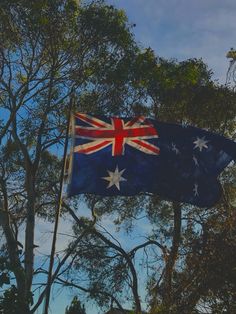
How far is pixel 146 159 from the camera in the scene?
37.7 ft

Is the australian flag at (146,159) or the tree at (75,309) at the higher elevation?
the tree at (75,309)

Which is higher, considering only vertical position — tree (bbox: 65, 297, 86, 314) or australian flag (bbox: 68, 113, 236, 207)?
tree (bbox: 65, 297, 86, 314)

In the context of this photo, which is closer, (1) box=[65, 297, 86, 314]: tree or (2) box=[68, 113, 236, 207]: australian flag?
(2) box=[68, 113, 236, 207]: australian flag

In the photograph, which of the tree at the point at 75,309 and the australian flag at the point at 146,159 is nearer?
the australian flag at the point at 146,159

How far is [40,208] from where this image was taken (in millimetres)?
22562

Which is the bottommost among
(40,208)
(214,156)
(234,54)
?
(214,156)

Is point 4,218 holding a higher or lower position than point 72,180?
higher

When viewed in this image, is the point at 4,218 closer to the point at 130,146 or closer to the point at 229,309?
the point at 229,309

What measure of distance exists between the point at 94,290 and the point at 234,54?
30.6 ft

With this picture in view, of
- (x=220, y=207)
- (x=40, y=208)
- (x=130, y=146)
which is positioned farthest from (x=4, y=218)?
(x=130, y=146)

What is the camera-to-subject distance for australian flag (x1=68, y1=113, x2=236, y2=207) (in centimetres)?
1090

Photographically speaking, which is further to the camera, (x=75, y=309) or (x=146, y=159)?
(x=75, y=309)

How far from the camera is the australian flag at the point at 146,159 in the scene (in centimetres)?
1090

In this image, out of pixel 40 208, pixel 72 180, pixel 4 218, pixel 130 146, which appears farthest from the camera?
pixel 40 208
